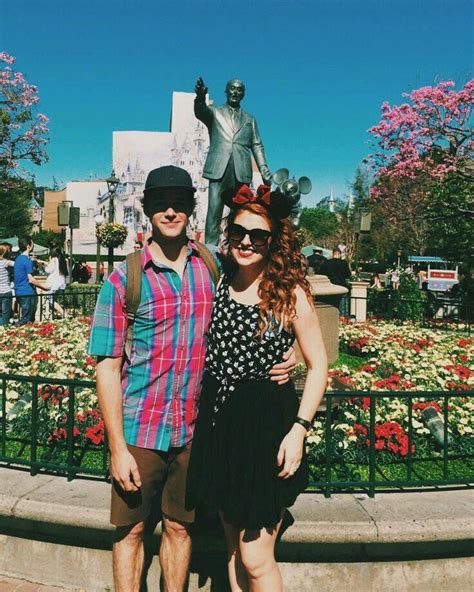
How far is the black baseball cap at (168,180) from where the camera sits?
234cm

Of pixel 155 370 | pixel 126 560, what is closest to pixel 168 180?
pixel 155 370

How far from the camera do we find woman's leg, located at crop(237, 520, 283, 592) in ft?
7.47

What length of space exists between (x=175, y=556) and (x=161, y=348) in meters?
0.94

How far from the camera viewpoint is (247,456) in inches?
90.9

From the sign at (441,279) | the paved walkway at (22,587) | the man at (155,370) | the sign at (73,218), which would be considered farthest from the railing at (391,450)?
the sign at (441,279)

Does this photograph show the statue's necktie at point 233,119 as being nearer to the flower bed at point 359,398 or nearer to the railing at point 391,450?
the flower bed at point 359,398

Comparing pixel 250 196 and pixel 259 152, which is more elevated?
pixel 259 152

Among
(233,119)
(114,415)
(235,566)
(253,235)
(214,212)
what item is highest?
(233,119)

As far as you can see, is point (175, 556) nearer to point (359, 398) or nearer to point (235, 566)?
point (235, 566)

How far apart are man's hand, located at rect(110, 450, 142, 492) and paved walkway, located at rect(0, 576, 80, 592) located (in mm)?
1248

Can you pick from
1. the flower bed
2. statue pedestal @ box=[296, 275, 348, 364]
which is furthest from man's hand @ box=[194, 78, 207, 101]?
the flower bed

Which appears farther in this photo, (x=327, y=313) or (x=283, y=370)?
(x=327, y=313)

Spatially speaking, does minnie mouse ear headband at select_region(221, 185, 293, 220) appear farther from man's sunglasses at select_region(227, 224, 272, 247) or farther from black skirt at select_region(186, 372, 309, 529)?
black skirt at select_region(186, 372, 309, 529)

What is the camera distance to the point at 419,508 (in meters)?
3.05
